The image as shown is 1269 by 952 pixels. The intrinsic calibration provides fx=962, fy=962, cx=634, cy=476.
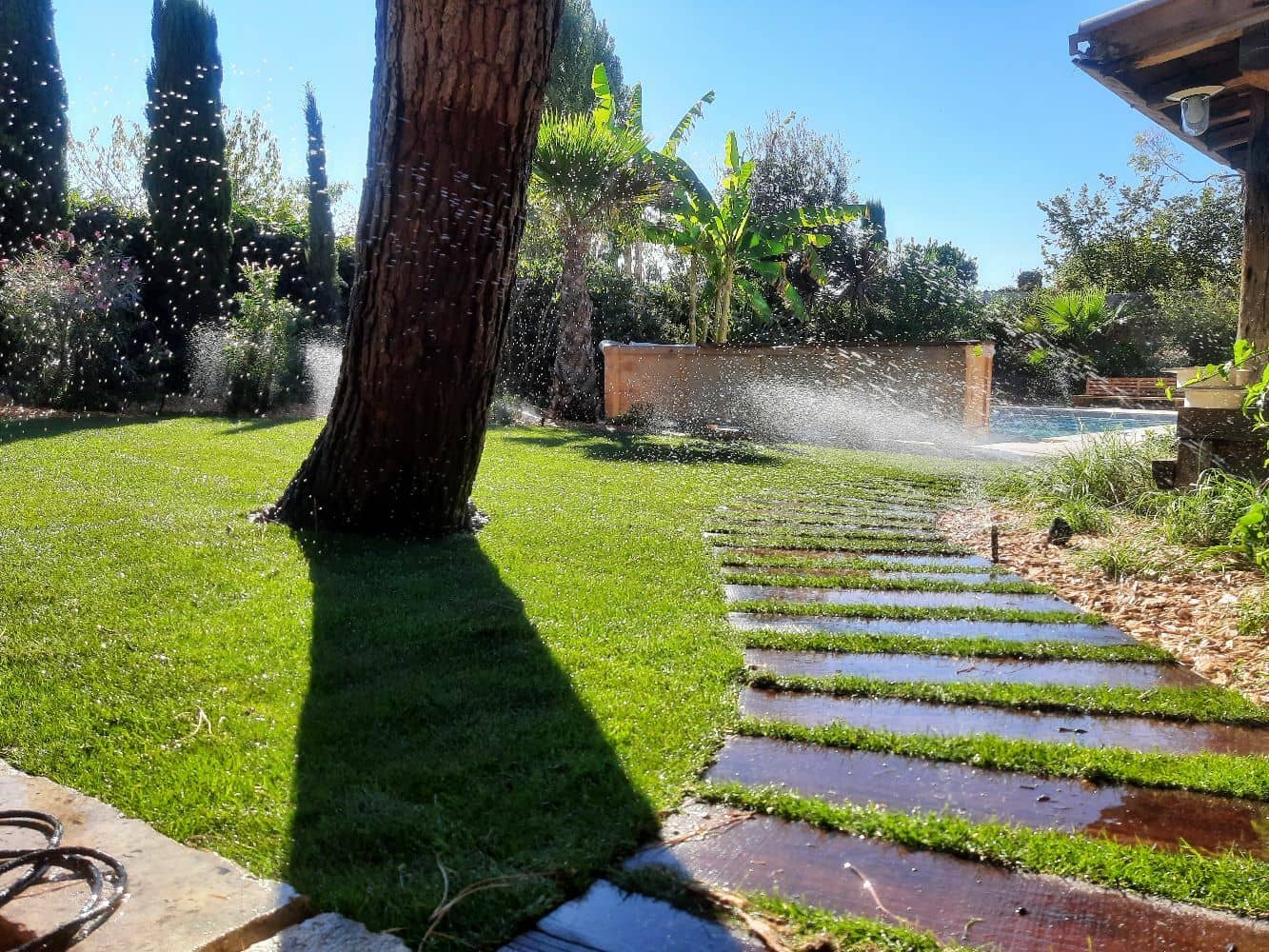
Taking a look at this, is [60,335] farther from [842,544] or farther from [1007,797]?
[1007,797]

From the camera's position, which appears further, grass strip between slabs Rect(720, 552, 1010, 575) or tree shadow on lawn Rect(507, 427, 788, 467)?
tree shadow on lawn Rect(507, 427, 788, 467)

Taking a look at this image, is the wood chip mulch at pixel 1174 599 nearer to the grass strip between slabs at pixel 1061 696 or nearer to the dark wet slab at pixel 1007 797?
the grass strip between slabs at pixel 1061 696

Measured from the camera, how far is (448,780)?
2293mm

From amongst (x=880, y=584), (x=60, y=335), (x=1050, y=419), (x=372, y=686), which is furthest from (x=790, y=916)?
(x=1050, y=419)

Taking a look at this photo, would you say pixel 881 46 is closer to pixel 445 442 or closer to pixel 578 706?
pixel 445 442

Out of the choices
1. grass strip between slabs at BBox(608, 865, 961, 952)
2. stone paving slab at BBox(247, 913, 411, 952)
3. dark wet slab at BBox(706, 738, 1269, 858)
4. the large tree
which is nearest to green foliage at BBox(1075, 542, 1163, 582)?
dark wet slab at BBox(706, 738, 1269, 858)

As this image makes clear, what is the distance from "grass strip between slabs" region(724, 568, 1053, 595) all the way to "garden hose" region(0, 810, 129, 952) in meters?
3.16

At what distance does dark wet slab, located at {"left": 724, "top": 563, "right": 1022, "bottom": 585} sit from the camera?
188 inches

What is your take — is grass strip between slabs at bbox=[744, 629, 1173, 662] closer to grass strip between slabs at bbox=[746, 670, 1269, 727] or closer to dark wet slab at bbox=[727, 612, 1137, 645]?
dark wet slab at bbox=[727, 612, 1137, 645]

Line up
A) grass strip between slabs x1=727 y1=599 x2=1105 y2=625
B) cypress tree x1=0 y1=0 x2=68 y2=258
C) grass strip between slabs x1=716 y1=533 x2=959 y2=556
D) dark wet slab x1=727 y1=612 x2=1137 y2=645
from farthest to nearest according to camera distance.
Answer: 1. cypress tree x1=0 y1=0 x2=68 y2=258
2. grass strip between slabs x1=716 y1=533 x2=959 y2=556
3. grass strip between slabs x1=727 y1=599 x2=1105 y2=625
4. dark wet slab x1=727 y1=612 x2=1137 y2=645

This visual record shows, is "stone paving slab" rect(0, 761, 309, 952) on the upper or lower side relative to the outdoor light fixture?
lower

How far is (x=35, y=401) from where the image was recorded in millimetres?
11484

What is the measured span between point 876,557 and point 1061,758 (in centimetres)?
286

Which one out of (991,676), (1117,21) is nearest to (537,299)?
(1117,21)
